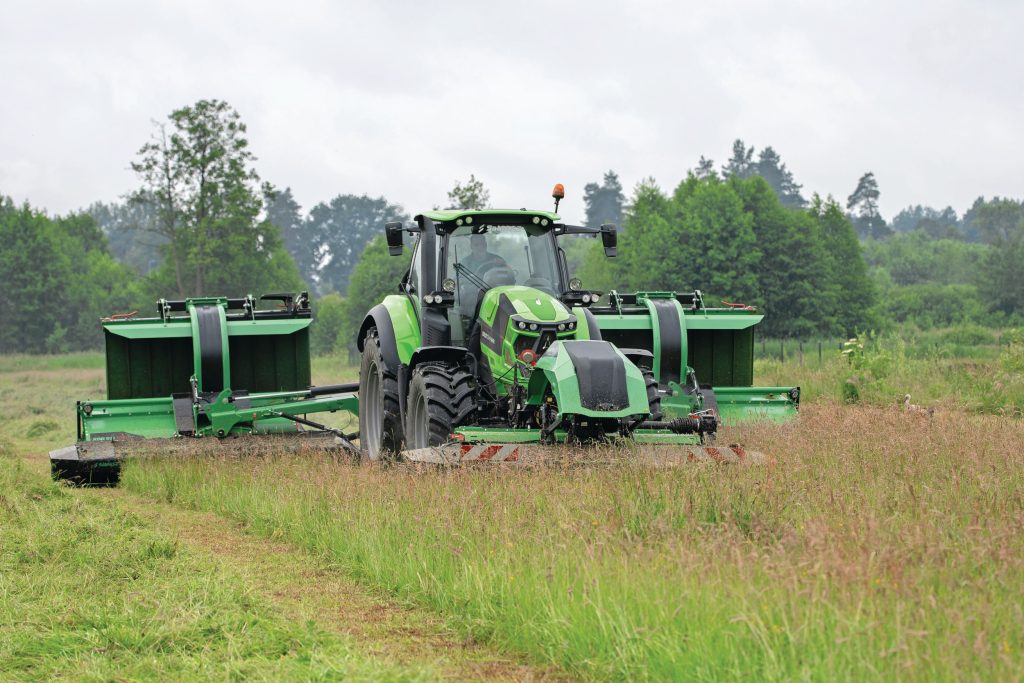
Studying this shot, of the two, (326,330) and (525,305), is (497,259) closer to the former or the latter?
(525,305)

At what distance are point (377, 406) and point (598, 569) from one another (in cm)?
656

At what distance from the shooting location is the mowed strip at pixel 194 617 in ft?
16.2

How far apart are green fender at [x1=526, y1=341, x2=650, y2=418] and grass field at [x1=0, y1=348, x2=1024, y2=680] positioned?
22.5 inches

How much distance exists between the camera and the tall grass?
4.13 m

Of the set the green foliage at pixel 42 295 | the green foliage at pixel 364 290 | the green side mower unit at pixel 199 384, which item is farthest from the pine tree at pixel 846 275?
the green side mower unit at pixel 199 384

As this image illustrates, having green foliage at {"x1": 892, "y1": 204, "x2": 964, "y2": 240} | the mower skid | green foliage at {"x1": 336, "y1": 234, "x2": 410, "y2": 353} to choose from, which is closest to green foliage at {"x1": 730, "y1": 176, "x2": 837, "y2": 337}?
green foliage at {"x1": 336, "y1": 234, "x2": 410, "y2": 353}

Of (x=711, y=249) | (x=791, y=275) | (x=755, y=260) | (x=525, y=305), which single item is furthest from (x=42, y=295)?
(x=525, y=305)

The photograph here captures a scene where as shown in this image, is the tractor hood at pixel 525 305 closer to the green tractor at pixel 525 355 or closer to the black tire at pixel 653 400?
the green tractor at pixel 525 355

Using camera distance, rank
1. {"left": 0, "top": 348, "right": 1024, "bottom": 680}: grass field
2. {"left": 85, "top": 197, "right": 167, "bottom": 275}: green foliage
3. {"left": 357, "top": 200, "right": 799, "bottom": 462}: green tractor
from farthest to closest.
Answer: {"left": 85, "top": 197, "right": 167, "bottom": 275}: green foliage → {"left": 357, "top": 200, "right": 799, "bottom": 462}: green tractor → {"left": 0, "top": 348, "right": 1024, "bottom": 680}: grass field

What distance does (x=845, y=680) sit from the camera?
3846 millimetres

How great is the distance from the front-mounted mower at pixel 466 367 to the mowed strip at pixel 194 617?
6.32 ft

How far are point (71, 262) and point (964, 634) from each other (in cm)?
6847

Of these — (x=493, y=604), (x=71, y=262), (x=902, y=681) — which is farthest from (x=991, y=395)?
(x=71, y=262)

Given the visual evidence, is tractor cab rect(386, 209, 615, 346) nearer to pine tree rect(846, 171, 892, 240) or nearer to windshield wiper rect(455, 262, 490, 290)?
windshield wiper rect(455, 262, 490, 290)
